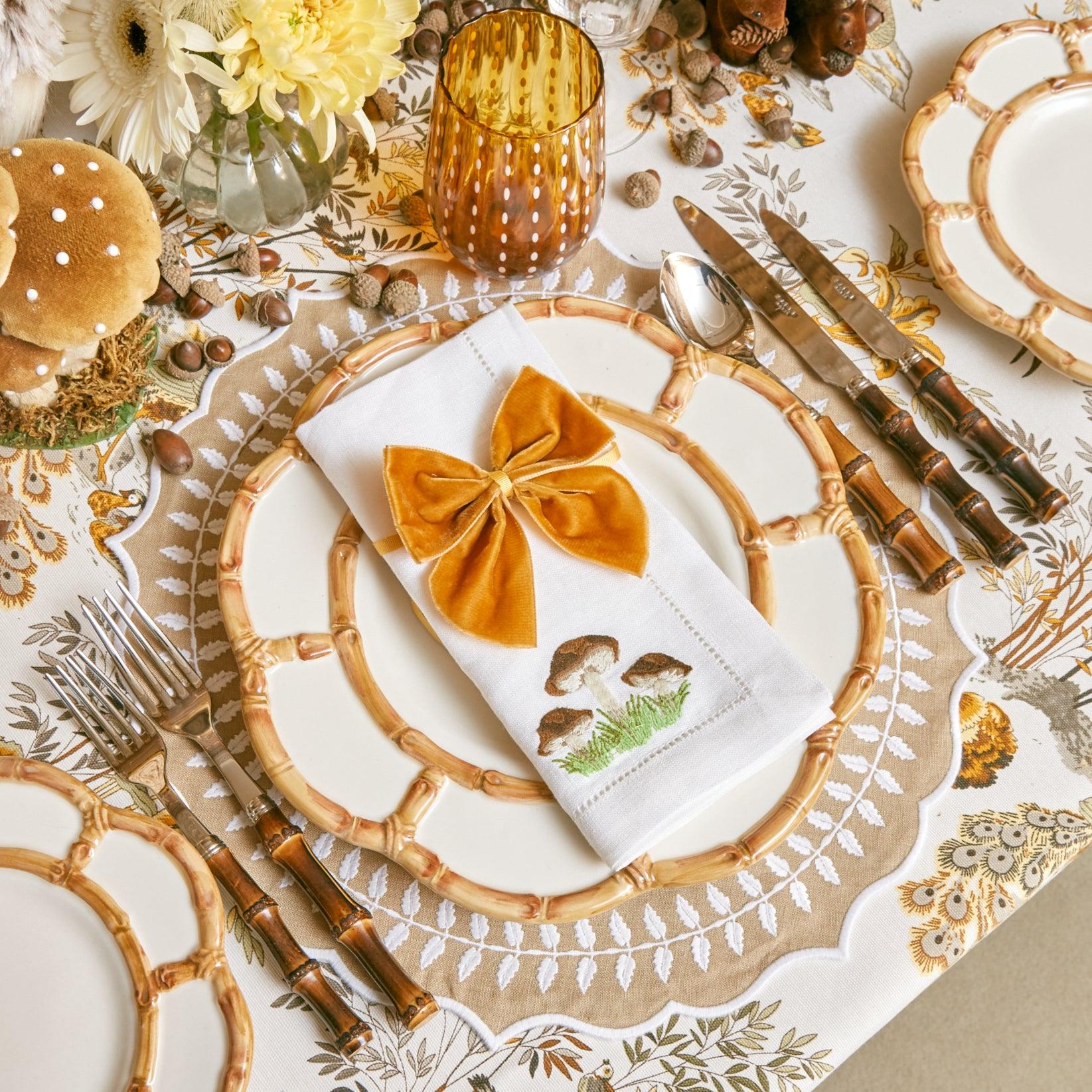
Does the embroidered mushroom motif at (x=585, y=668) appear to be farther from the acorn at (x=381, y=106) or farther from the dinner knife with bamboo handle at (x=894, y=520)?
the acorn at (x=381, y=106)

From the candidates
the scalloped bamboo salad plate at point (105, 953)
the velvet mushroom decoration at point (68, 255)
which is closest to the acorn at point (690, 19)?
the velvet mushroom decoration at point (68, 255)

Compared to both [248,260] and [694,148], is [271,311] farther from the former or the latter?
[694,148]

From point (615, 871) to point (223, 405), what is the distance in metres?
0.48

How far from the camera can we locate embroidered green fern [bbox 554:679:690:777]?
64cm

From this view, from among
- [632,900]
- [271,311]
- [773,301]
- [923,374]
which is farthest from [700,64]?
[632,900]

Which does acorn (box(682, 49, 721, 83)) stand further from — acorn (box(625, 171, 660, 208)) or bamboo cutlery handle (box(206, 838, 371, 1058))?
bamboo cutlery handle (box(206, 838, 371, 1058))

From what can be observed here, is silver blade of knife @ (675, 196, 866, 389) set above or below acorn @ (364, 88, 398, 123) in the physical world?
below

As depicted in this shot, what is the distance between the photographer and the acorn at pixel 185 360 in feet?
2.66

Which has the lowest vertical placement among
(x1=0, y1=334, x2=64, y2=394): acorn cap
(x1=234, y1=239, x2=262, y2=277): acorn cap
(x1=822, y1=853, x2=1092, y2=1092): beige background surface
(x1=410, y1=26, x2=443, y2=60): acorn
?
(x1=822, y1=853, x2=1092, y2=1092): beige background surface

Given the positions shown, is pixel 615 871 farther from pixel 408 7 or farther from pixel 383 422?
pixel 408 7

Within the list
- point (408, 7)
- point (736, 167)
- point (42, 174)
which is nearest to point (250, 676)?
point (42, 174)

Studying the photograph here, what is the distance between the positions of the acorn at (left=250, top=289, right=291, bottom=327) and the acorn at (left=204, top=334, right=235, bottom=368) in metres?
0.04

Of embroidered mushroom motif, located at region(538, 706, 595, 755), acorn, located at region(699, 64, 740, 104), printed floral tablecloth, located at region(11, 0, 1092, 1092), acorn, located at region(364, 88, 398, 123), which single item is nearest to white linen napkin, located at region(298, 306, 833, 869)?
embroidered mushroom motif, located at region(538, 706, 595, 755)

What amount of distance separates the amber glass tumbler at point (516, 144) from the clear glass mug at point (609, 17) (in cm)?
19
